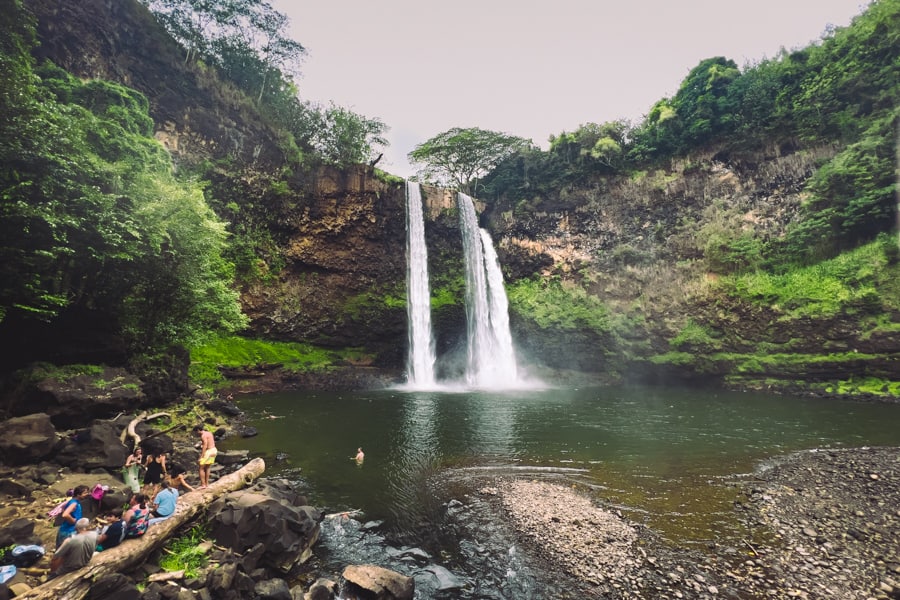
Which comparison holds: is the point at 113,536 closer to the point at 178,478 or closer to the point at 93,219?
the point at 178,478

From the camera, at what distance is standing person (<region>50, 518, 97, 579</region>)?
187 inches

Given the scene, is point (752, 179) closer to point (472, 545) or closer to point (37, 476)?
point (472, 545)

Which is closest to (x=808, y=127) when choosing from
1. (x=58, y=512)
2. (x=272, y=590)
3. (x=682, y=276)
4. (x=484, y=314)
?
(x=682, y=276)

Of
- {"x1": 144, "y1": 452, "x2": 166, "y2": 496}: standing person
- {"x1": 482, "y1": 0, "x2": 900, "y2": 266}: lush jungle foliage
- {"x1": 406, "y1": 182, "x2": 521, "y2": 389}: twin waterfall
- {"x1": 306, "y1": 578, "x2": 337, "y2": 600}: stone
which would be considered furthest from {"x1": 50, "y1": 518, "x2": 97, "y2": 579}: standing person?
{"x1": 482, "y1": 0, "x2": 900, "y2": 266}: lush jungle foliage

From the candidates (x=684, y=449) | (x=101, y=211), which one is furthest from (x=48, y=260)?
(x=684, y=449)

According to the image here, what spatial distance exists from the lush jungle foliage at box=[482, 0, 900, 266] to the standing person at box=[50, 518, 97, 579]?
1496 inches

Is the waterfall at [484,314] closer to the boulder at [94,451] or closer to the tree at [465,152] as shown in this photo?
the tree at [465,152]

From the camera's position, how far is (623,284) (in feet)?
115

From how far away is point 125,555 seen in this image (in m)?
5.26

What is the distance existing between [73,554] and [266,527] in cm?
249

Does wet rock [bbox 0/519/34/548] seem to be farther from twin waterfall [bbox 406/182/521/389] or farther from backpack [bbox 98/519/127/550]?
twin waterfall [bbox 406/182/521/389]

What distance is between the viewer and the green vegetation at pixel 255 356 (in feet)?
80.0

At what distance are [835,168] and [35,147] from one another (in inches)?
1568

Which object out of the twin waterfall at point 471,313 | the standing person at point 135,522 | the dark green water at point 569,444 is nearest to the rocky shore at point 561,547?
the standing person at point 135,522
